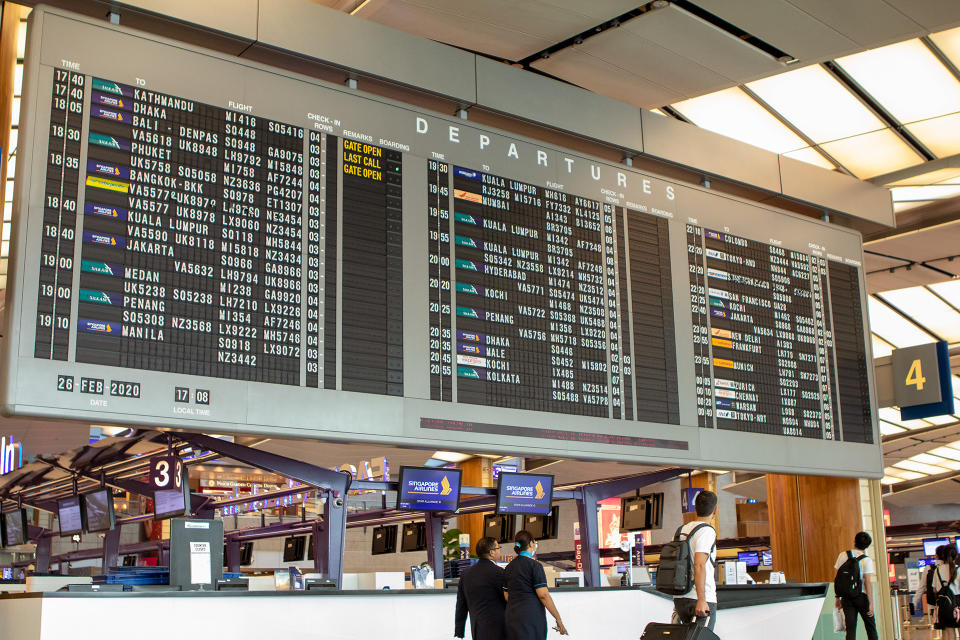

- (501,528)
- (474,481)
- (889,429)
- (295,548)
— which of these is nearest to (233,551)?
(295,548)

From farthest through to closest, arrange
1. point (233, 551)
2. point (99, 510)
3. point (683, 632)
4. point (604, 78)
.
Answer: point (233, 551), point (99, 510), point (604, 78), point (683, 632)

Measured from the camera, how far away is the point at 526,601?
6750mm

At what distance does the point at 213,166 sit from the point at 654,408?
4.21 metres

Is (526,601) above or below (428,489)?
below

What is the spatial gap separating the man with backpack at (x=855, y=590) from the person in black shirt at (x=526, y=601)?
398 cm

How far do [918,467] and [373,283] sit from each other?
30.6m

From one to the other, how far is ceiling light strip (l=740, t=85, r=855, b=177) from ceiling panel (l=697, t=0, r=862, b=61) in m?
1.15

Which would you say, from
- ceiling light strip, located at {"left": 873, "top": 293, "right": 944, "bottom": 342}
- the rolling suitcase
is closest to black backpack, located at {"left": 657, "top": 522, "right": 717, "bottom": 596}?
the rolling suitcase

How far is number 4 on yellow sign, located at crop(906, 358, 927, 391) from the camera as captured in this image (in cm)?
1127

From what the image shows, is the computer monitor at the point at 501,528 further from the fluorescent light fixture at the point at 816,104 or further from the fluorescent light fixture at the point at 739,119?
the fluorescent light fixture at the point at 816,104

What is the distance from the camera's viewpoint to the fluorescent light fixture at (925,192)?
1174 centimetres

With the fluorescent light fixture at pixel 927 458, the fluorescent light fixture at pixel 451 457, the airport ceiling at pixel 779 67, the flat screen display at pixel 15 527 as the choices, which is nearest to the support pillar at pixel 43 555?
the flat screen display at pixel 15 527

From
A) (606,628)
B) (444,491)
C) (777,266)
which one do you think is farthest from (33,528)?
(777,266)

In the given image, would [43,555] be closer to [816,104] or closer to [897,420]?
[816,104]
